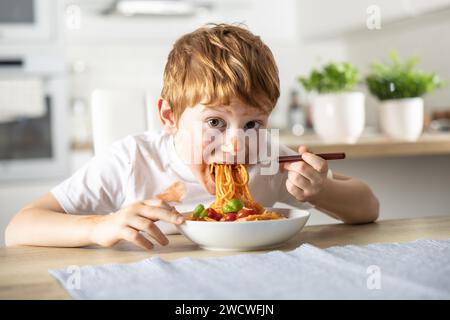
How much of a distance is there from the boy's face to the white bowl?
0.21 metres

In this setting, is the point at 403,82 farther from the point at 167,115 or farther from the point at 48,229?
the point at 48,229

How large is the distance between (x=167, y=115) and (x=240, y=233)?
436mm

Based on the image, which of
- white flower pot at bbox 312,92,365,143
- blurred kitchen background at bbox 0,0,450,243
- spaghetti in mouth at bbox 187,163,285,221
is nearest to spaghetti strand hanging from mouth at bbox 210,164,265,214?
spaghetti in mouth at bbox 187,163,285,221

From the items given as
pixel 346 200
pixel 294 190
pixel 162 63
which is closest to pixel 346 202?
pixel 346 200

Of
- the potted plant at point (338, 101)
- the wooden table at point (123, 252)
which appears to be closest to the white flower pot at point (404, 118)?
the potted plant at point (338, 101)

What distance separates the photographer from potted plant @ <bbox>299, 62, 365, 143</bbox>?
2555 mm

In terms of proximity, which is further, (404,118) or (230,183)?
(404,118)

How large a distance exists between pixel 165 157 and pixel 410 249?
1.99ft

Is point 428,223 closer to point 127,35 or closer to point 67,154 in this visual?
point 67,154

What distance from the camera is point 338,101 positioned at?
8.39 ft

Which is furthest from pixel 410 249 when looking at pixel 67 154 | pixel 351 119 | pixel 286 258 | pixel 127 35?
pixel 127 35

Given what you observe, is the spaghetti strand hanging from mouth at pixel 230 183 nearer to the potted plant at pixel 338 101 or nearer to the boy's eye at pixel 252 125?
the boy's eye at pixel 252 125

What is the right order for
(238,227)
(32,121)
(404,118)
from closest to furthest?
(238,227), (404,118), (32,121)
